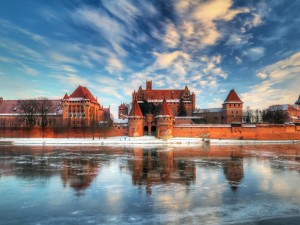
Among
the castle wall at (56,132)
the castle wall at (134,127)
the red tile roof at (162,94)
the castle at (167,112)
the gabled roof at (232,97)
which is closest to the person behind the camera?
the castle at (167,112)

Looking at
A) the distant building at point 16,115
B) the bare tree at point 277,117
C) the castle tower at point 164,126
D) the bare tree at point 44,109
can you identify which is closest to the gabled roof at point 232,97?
the bare tree at point 277,117

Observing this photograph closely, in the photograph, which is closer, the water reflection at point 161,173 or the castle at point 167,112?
the water reflection at point 161,173

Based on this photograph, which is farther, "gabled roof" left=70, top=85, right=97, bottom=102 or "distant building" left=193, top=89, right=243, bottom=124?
"gabled roof" left=70, top=85, right=97, bottom=102

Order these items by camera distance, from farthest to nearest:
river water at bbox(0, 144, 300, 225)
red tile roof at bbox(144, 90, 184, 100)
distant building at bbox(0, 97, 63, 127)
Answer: red tile roof at bbox(144, 90, 184, 100) → distant building at bbox(0, 97, 63, 127) → river water at bbox(0, 144, 300, 225)

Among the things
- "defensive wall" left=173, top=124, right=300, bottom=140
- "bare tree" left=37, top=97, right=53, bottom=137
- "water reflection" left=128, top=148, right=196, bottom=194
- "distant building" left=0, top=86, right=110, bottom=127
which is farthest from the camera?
"distant building" left=0, top=86, right=110, bottom=127

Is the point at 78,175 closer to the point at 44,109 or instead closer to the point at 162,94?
the point at 44,109

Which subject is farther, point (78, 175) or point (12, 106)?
point (12, 106)

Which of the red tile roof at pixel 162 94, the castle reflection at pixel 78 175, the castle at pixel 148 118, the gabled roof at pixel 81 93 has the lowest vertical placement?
the castle reflection at pixel 78 175

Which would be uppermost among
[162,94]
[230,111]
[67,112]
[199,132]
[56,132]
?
[162,94]

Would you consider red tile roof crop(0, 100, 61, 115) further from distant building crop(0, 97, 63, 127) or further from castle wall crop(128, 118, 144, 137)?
castle wall crop(128, 118, 144, 137)

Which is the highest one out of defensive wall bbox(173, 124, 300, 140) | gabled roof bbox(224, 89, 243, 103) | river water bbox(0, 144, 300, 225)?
gabled roof bbox(224, 89, 243, 103)

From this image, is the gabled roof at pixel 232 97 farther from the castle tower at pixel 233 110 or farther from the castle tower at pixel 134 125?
the castle tower at pixel 134 125

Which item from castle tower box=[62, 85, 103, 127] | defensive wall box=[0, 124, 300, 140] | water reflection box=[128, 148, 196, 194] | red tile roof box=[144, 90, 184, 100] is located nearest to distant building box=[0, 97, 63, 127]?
castle tower box=[62, 85, 103, 127]

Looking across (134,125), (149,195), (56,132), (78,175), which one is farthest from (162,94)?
(149,195)
